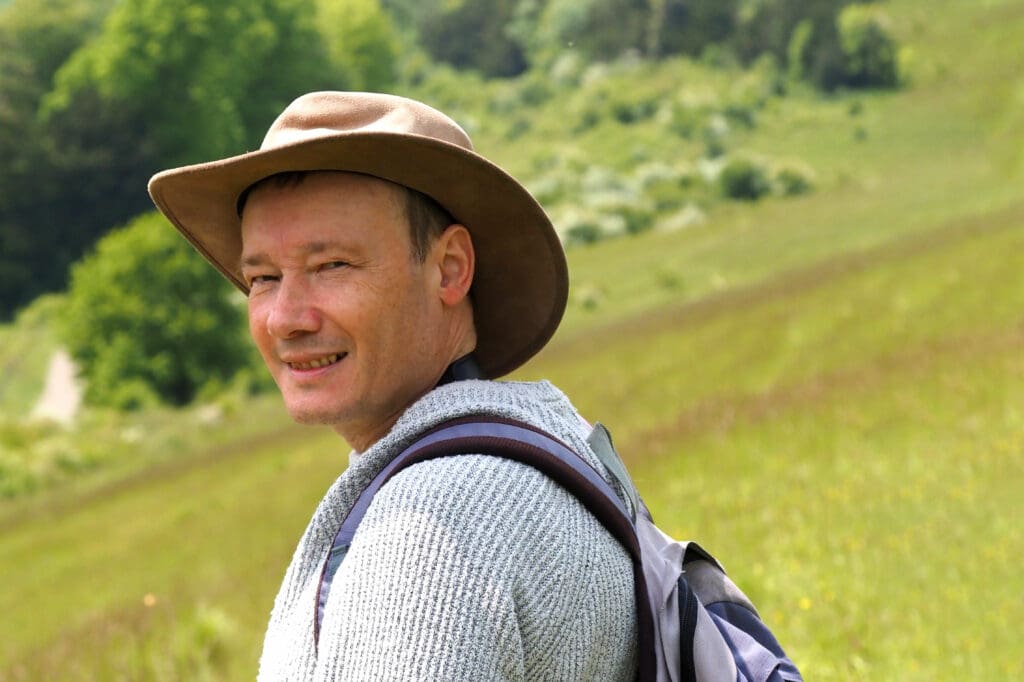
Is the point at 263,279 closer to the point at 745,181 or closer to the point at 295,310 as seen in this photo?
the point at 295,310

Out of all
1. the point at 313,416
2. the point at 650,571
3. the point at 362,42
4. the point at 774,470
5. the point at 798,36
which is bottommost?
the point at 798,36

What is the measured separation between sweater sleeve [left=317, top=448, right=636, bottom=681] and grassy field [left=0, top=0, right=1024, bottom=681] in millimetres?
2796

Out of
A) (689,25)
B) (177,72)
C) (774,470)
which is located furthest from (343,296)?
(689,25)

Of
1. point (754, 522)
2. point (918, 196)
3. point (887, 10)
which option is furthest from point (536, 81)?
point (754, 522)

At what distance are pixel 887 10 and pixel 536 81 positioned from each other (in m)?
26.5

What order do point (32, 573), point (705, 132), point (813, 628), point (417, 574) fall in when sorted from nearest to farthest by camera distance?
point (417, 574) < point (813, 628) < point (32, 573) < point (705, 132)

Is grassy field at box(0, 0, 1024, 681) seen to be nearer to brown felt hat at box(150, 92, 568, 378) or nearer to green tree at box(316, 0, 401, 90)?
brown felt hat at box(150, 92, 568, 378)

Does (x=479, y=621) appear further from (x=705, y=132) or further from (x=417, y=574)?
(x=705, y=132)

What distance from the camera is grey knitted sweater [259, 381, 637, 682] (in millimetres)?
1881

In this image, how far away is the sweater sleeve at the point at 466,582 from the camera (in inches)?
73.9

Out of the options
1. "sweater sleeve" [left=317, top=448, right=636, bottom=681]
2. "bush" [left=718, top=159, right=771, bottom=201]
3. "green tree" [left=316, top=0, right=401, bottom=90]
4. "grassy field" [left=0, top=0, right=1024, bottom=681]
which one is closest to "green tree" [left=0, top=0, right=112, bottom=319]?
"green tree" [left=316, top=0, right=401, bottom=90]

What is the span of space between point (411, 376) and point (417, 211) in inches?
12.4

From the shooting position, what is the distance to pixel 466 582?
74.7 inches

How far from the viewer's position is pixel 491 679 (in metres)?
1.91
